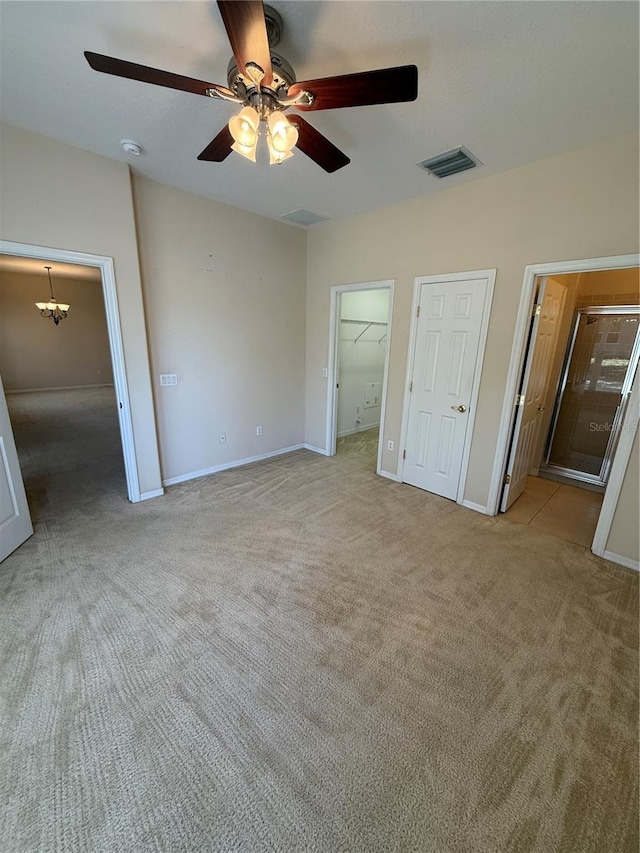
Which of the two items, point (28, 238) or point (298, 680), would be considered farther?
point (28, 238)

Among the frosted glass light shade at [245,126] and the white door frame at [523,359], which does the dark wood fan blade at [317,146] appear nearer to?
the frosted glass light shade at [245,126]

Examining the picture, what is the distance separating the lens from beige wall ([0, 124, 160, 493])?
2.29 metres

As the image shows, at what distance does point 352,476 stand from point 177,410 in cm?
210

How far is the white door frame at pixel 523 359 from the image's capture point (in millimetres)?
2293

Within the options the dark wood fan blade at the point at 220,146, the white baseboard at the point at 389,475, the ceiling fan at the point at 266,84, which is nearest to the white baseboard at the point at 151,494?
the white baseboard at the point at 389,475

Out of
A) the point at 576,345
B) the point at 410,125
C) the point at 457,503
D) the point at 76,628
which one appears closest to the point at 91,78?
the point at 410,125

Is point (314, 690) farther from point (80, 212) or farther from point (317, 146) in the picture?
point (80, 212)

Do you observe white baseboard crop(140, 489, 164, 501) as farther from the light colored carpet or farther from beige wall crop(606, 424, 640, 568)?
beige wall crop(606, 424, 640, 568)

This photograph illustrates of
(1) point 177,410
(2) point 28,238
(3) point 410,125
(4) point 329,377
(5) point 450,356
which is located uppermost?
(3) point 410,125

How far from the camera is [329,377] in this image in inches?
173

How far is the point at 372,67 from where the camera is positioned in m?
1.69

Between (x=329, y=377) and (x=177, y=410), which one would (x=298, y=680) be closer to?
(x=177, y=410)

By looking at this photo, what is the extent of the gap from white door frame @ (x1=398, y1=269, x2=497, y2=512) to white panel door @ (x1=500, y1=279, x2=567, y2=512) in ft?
1.16

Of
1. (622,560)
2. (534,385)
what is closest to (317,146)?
(534,385)
